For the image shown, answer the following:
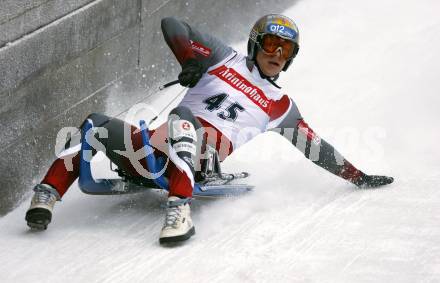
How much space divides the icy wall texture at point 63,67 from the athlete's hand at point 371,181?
2.14m

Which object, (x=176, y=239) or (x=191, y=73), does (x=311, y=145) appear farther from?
(x=176, y=239)

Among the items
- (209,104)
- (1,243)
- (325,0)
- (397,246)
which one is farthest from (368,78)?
(1,243)

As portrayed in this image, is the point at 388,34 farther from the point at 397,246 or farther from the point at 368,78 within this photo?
the point at 397,246

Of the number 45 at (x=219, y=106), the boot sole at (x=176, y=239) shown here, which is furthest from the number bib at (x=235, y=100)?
the boot sole at (x=176, y=239)

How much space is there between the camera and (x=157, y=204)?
6.28 m

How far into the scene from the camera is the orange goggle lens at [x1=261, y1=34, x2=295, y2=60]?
627cm

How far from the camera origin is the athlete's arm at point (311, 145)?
6.47 m

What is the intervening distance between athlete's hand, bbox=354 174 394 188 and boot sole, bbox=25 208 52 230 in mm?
2222

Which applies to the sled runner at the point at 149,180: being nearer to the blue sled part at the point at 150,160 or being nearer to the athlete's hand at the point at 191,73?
the blue sled part at the point at 150,160

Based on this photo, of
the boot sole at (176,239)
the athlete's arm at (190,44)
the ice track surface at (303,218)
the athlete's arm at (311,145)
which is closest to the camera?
the ice track surface at (303,218)

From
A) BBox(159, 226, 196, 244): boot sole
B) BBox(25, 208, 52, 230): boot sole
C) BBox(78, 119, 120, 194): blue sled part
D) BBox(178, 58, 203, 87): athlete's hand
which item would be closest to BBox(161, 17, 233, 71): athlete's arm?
BBox(178, 58, 203, 87): athlete's hand

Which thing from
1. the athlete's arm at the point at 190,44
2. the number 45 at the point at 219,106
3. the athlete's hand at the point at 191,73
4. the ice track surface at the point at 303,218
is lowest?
the ice track surface at the point at 303,218

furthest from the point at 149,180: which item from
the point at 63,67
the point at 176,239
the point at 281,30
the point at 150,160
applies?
the point at 281,30

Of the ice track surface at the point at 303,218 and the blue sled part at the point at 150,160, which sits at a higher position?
the blue sled part at the point at 150,160
